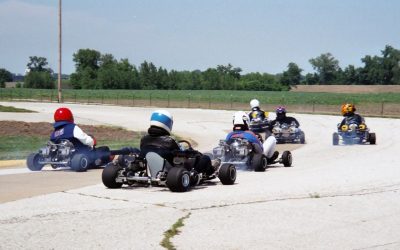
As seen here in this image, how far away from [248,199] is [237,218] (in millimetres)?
1711

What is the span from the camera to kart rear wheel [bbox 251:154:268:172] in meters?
16.6

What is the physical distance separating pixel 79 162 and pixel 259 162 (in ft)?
14.2

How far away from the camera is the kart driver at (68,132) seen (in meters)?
17.2

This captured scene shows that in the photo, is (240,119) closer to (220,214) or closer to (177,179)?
(177,179)

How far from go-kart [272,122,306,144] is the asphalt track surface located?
1315 centimetres

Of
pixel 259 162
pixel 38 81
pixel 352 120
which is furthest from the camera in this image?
pixel 38 81

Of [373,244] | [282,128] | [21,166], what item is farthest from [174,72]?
[373,244]

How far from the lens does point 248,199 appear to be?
1149cm

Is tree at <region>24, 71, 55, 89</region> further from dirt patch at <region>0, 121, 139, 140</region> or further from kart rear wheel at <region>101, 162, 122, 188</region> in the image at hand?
kart rear wheel at <region>101, 162, 122, 188</region>

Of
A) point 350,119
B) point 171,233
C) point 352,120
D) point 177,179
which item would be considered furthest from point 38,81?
point 171,233

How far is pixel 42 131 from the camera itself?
105 ft

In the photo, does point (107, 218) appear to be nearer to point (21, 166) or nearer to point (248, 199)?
point (248, 199)

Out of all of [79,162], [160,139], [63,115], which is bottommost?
[79,162]

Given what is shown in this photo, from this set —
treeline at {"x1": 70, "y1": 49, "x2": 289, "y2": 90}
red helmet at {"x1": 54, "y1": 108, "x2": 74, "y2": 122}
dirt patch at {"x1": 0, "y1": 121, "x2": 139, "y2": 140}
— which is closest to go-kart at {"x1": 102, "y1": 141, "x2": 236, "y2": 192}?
red helmet at {"x1": 54, "y1": 108, "x2": 74, "y2": 122}
